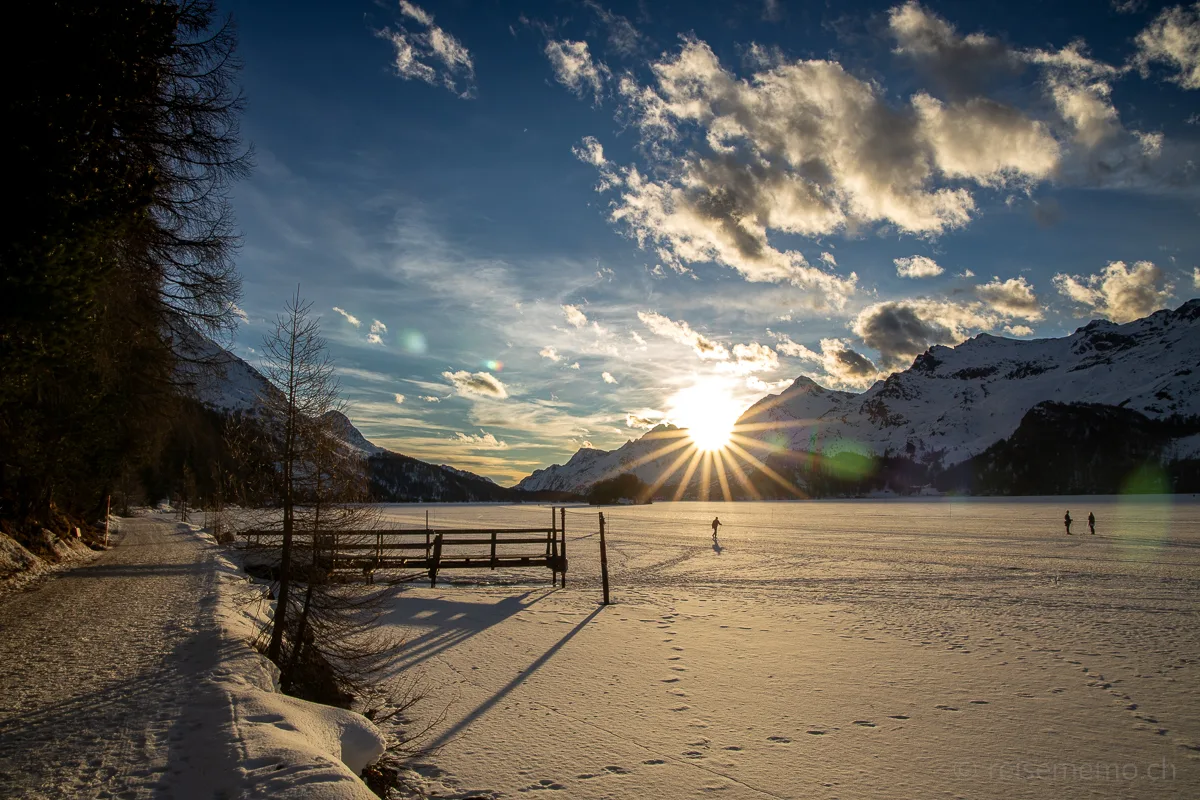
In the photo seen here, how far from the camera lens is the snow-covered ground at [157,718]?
4.47 meters

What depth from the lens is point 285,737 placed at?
207 inches

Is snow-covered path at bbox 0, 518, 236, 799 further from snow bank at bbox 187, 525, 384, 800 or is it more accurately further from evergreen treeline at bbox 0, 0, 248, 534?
evergreen treeline at bbox 0, 0, 248, 534

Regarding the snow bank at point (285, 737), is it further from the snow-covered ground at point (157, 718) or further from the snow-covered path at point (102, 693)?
the snow-covered path at point (102, 693)

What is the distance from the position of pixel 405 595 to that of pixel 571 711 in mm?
11856

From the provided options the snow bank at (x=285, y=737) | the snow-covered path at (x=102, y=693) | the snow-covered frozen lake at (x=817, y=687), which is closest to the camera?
the snow bank at (x=285, y=737)

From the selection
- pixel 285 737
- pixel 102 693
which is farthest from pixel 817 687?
pixel 102 693

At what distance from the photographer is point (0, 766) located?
4641 millimetres

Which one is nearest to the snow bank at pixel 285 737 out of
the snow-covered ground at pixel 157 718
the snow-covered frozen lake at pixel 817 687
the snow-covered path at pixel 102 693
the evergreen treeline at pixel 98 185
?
the snow-covered ground at pixel 157 718

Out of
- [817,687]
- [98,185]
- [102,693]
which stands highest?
[98,185]

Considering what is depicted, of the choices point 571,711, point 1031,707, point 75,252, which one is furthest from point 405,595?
point 1031,707

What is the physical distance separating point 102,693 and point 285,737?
112 inches

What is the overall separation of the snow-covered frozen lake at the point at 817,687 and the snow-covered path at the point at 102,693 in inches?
102

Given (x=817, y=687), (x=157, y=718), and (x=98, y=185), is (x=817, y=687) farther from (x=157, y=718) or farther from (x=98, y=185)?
(x=98, y=185)

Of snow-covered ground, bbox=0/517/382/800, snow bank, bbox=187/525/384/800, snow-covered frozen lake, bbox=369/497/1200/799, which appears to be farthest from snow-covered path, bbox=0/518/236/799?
snow-covered frozen lake, bbox=369/497/1200/799
